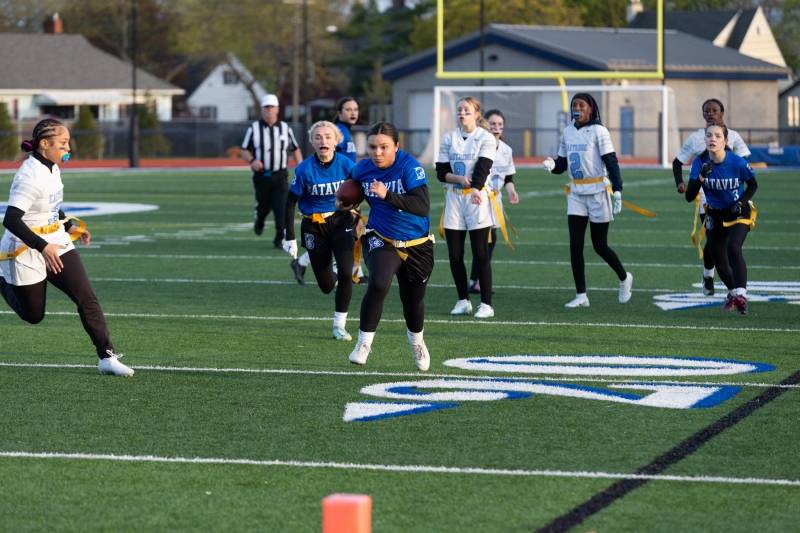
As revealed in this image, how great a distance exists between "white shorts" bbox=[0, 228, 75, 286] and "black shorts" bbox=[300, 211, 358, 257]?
2418mm

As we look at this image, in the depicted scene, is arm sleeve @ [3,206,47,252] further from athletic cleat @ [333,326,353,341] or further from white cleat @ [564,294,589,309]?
white cleat @ [564,294,589,309]

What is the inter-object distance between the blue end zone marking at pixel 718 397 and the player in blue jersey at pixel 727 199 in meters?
3.46

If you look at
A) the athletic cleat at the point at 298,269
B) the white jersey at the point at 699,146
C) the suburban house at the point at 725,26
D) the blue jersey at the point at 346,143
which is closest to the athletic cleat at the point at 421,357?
the white jersey at the point at 699,146

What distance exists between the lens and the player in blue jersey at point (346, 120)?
49.0ft

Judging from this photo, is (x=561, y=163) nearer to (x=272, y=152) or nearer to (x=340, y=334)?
(x=340, y=334)

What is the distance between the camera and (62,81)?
228ft

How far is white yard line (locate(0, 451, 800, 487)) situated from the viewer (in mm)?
6727

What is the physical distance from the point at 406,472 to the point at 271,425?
124 cm

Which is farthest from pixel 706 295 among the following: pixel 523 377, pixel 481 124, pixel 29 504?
pixel 29 504

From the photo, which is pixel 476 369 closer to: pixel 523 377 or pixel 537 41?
pixel 523 377

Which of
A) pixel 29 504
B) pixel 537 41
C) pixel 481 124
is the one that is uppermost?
pixel 537 41

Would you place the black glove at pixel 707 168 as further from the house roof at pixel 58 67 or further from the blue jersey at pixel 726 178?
the house roof at pixel 58 67

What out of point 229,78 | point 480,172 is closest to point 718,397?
point 480,172

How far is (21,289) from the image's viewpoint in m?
9.35
